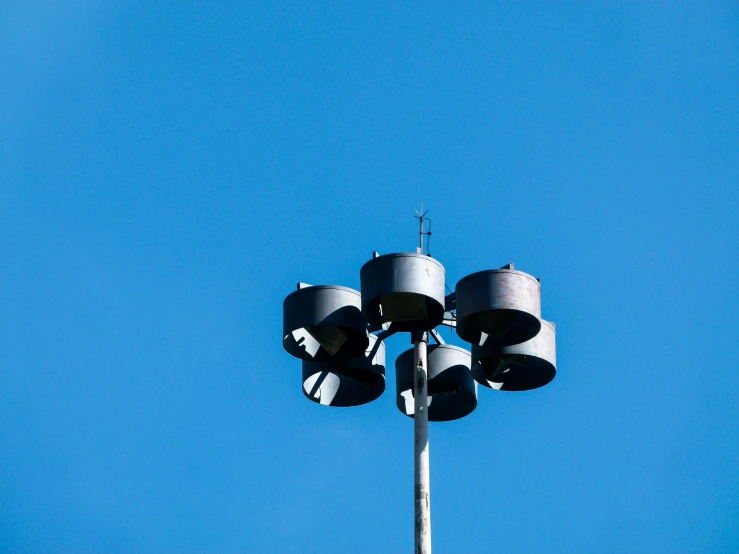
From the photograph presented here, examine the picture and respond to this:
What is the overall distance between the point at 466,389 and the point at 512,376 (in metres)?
1.01

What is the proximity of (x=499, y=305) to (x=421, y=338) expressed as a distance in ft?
6.83

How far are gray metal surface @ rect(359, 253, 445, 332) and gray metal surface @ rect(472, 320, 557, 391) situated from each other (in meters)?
1.29

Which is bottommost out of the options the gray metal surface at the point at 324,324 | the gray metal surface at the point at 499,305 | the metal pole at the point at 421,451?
the metal pole at the point at 421,451

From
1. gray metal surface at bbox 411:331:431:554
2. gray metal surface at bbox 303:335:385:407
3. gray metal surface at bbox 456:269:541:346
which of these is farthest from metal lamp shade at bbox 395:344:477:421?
gray metal surface at bbox 456:269:541:346

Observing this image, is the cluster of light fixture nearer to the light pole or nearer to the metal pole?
the light pole

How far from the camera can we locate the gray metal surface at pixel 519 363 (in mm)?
24969

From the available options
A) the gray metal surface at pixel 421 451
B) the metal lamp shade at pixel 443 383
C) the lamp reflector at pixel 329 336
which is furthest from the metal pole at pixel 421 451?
the lamp reflector at pixel 329 336

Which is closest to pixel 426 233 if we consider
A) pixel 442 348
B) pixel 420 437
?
pixel 442 348

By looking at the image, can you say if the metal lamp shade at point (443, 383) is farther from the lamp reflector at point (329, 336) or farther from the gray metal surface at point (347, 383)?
Answer: the lamp reflector at point (329, 336)

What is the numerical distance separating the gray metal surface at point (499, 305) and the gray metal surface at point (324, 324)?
1.85 meters

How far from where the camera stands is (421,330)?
24969 mm

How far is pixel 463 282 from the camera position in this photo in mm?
23969

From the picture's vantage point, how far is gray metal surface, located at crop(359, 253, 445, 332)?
2370 centimetres

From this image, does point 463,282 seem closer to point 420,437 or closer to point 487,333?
point 487,333
